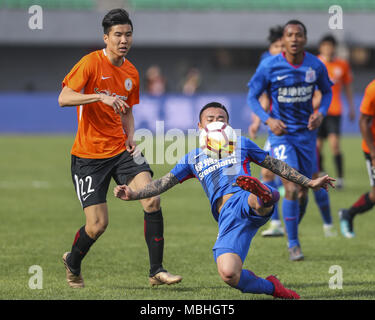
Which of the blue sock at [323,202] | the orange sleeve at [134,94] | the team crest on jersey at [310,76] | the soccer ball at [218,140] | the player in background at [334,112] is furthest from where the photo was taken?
the player in background at [334,112]

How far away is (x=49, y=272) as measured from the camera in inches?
266

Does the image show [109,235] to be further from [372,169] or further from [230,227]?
[230,227]

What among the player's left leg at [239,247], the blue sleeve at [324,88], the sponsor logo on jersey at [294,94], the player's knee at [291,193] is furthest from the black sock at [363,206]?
the player's left leg at [239,247]

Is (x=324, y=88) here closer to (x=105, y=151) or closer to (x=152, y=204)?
(x=152, y=204)

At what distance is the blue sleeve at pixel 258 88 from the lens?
773cm

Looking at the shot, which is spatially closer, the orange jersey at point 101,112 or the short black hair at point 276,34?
the orange jersey at point 101,112

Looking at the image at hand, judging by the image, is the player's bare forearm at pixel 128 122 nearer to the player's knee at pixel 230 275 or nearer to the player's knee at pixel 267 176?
the player's knee at pixel 230 275

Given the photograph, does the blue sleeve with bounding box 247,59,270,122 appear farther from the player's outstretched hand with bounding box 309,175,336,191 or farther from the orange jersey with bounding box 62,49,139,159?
the player's outstretched hand with bounding box 309,175,336,191

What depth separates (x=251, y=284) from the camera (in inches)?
207

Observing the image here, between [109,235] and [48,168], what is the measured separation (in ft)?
25.5

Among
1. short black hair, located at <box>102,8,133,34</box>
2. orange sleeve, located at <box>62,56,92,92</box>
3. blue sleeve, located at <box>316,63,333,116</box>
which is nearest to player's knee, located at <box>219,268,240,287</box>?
orange sleeve, located at <box>62,56,92,92</box>

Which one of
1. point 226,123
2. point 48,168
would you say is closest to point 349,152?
point 48,168

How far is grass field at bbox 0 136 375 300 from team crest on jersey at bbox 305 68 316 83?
6.01 feet

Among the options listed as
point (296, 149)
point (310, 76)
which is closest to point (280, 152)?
point (296, 149)
